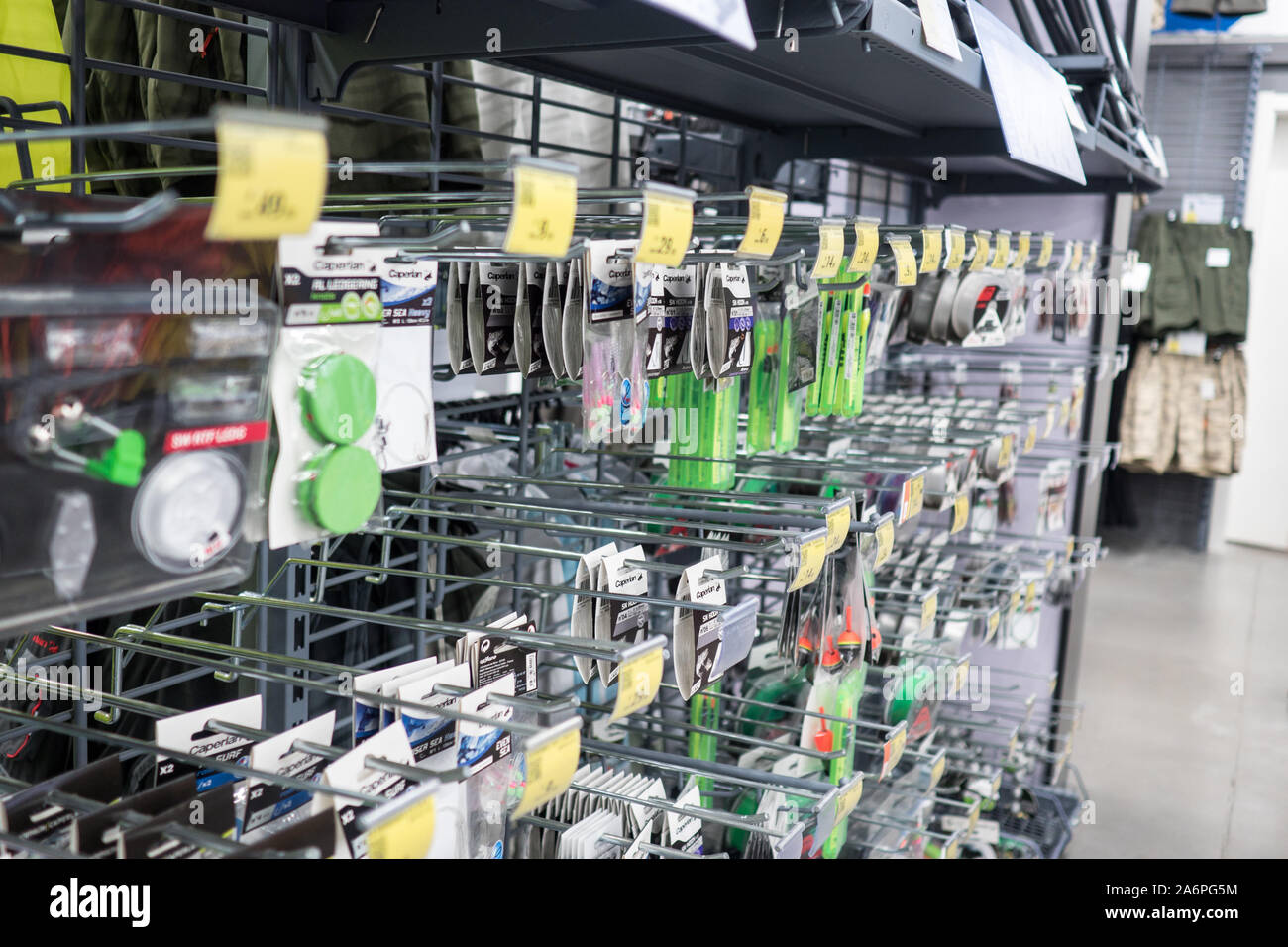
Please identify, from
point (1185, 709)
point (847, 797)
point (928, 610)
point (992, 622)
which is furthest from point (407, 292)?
point (1185, 709)

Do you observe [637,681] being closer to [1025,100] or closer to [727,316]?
[727,316]

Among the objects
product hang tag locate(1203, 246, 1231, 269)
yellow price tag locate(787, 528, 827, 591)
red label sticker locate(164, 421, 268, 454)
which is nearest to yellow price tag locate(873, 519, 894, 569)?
yellow price tag locate(787, 528, 827, 591)

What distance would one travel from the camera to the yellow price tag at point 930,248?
5.16 ft

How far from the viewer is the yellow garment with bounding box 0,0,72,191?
5.24 feet

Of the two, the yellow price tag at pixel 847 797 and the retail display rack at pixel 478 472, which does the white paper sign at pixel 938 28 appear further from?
the yellow price tag at pixel 847 797

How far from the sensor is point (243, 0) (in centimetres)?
121

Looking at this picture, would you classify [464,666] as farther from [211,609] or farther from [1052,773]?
[1052,773]

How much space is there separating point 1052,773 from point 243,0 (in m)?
3.31

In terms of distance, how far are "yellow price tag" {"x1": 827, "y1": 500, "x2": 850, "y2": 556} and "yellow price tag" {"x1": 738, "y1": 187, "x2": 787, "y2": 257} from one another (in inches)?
18.1

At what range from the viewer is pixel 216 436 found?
76cm

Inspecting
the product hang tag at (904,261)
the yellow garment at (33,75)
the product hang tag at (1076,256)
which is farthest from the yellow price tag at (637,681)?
the product hang tag at (1076,256)

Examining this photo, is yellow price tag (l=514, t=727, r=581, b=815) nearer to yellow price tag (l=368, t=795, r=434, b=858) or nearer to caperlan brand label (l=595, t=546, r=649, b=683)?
yellow price tag (l=368, t=795, r=434, b=858)

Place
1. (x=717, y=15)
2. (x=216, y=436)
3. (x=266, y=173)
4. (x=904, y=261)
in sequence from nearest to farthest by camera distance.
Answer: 1. (x=266, y=173)
2. (x=216, y=436)
3. (x=717, y=15)
4. (x=904, y=261)
